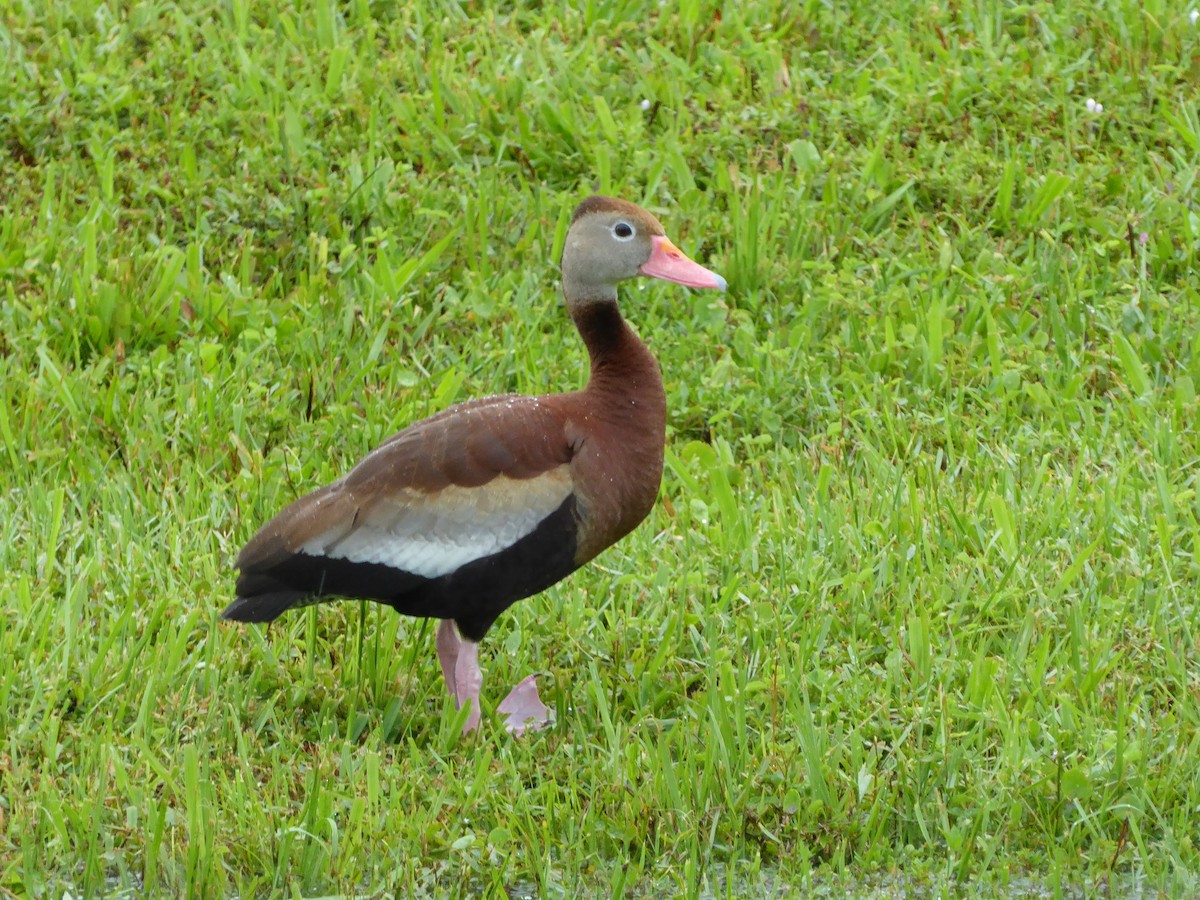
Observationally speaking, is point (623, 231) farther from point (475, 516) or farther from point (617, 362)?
point (475, 516)

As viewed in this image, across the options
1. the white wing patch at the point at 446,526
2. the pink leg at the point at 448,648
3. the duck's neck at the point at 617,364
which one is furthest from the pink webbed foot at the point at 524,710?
the duck's neck at the point at 617,364

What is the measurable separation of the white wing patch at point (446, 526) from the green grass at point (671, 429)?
1.40 ft

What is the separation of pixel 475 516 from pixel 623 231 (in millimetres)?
932

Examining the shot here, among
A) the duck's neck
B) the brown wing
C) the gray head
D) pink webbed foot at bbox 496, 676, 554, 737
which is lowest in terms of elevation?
pink webbed foot at bbox 496, 676, 554, 737

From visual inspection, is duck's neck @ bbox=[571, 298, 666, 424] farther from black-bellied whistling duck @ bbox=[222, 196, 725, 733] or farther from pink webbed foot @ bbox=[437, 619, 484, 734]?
pink webbed foot @ bbox=[437, 619, 484, 734]

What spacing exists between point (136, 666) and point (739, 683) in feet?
5.42

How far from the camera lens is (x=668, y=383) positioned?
652cm

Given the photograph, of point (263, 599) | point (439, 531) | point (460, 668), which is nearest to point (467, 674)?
point (460, 668)

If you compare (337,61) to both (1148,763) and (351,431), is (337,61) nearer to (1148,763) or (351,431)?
(351,431)

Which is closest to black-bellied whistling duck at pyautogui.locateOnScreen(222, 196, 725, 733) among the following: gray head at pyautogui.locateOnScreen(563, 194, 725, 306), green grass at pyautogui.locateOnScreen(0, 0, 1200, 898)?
gray head at pyautogui.locateOnScreen(563, 194, 725, 306)

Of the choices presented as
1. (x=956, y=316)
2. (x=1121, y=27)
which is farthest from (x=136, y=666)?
(x=1121, y=27)

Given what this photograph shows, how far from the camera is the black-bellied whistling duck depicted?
466 centimetres

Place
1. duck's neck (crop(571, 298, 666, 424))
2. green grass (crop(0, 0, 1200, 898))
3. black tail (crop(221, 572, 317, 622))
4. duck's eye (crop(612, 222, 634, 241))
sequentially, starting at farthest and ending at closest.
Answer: duck's eye (crop(612, 222, 634, 241)) < duck's neck (crop(571, 298, 666, 424)) < black tail (crop(221, 572, 317, 622)) < green grass (crop(0, 0, 1200, 898))

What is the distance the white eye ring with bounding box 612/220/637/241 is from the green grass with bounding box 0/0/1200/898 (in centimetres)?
102
